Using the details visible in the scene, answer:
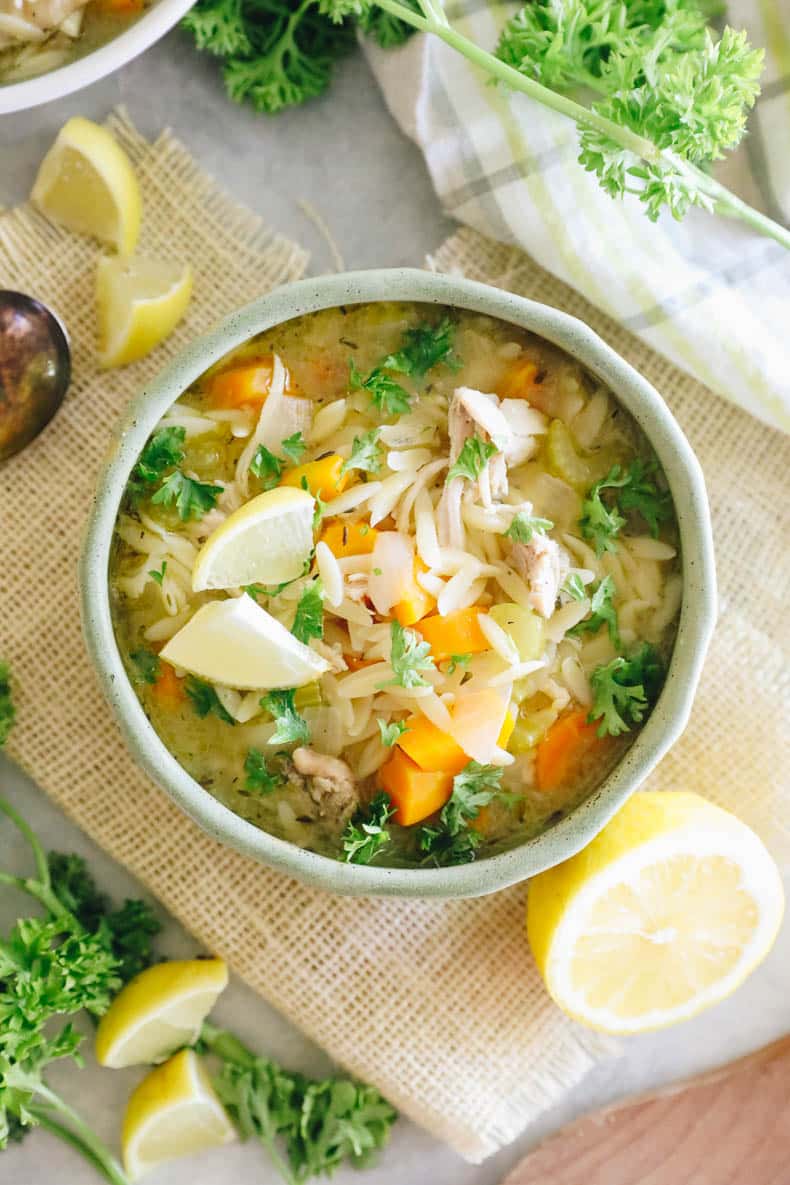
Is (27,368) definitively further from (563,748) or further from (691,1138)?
(691,1138)

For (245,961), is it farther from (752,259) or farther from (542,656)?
(752,259)

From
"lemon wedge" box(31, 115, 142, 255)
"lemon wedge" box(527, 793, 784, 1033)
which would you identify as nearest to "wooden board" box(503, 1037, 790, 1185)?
"lemon wedge" box(527, 793, 784, 1033)

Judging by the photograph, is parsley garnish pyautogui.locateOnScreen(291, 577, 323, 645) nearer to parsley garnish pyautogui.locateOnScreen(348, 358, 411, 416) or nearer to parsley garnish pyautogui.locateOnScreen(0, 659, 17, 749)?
parsley garnish pyautogui.locateOnScreen(348, 358, 411, 416)

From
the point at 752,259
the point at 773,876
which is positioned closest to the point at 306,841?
the point at 773,876

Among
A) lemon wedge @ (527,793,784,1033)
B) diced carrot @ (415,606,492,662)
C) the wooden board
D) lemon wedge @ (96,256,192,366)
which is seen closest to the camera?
diced carrot @ (415,606,492,662)

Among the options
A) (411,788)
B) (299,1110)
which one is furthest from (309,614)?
(299,1110)

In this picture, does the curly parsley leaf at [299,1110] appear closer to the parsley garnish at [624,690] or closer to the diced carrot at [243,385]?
the parsley garnish at [624,690]

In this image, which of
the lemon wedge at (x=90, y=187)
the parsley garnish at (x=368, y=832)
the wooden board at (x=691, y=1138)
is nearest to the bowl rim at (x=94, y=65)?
the lemon wedge at (x=90, y=187)
